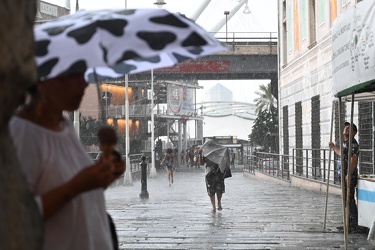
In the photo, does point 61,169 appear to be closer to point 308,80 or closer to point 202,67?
point 308,80

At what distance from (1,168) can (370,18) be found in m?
7.06

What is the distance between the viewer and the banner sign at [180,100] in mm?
78562

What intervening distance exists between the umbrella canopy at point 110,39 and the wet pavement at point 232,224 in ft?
25.1

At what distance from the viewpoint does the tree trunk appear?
2.26 metres

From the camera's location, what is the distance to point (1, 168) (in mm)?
2410

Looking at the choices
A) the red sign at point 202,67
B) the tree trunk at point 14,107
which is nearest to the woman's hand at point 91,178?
the tree trunk at point 14,107

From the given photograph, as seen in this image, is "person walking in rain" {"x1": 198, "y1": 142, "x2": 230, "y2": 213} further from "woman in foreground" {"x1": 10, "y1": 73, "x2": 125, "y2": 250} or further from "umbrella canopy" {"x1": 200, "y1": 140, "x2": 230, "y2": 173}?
"woman in foreground" {"x1": 10, "y1": 73, "x2": 125, "y2": 250}

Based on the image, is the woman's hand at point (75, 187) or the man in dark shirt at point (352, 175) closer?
the woman's hand at point (75, 187)

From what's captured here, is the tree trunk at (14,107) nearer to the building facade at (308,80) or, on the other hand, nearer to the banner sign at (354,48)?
the banner sign at (354,48)

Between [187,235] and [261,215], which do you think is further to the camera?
[261,215]

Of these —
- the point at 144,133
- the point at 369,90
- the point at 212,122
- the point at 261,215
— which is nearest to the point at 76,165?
the point at 369,90

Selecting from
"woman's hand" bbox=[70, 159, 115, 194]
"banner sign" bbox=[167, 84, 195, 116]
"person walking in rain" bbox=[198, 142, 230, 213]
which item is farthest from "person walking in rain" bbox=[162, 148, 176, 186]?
"banner sign" bbox=[167, 84, 195, 116]

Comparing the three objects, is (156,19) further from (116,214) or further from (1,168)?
(116,214)

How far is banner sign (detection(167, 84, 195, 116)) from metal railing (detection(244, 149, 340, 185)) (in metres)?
33.2
